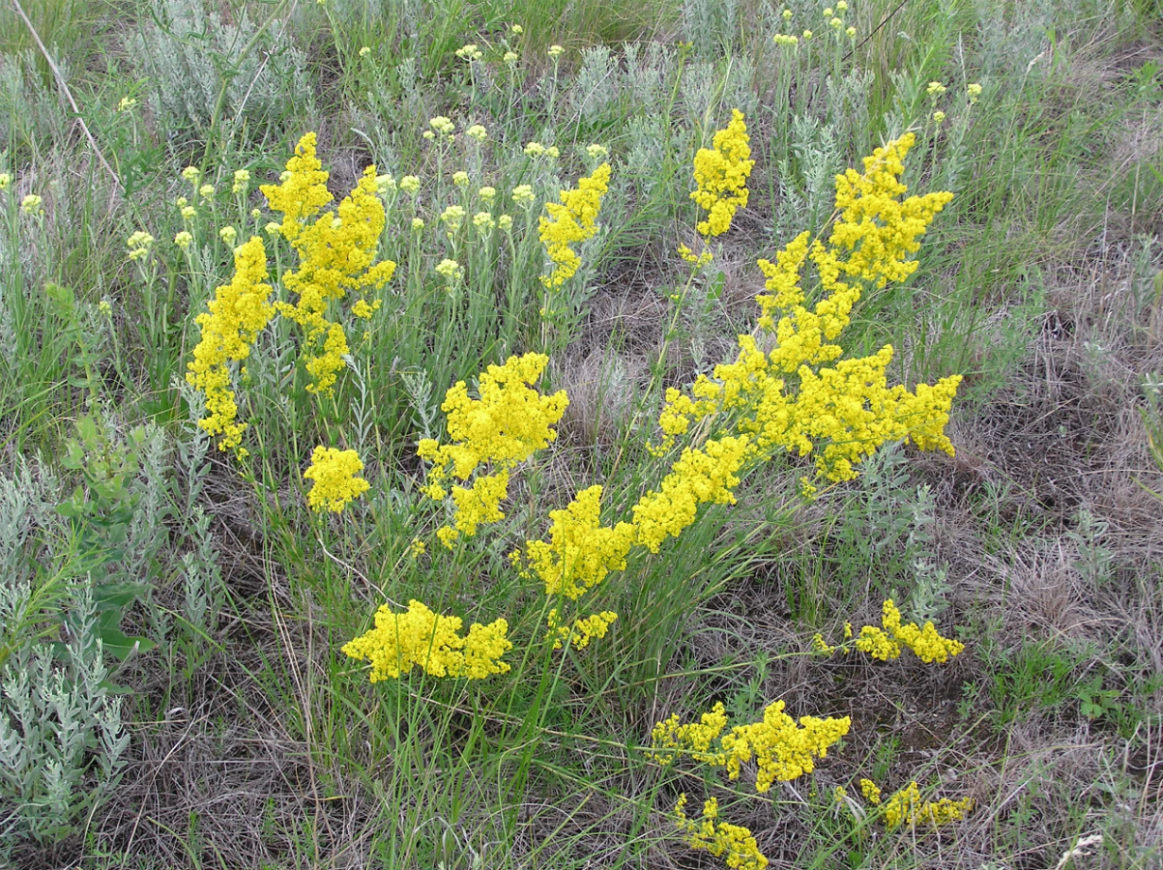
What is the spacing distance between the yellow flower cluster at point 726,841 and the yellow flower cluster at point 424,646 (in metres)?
0.51

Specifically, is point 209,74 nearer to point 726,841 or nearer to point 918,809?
point 726,841

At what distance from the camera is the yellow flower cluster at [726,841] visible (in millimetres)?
1930

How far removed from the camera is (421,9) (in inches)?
176

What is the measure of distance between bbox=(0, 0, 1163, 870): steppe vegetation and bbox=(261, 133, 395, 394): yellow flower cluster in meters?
0.01

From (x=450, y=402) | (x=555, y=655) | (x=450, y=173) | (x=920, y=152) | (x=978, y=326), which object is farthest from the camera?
(x=450, y=173)

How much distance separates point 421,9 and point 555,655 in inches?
132

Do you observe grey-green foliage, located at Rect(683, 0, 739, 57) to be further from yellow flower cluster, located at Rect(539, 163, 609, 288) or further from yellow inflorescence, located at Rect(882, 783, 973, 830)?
yellow inflorescence, located at Rect(882, 783, 973, 830)

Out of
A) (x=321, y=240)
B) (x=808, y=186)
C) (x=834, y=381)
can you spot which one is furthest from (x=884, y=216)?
(x=321, y=240)

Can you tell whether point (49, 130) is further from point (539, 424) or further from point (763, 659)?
point (763, 659)

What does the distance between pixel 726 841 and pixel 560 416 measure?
2.99ft

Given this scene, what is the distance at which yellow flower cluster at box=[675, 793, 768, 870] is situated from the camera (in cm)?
193

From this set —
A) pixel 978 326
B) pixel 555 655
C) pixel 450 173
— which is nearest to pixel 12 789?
pixel 555 655

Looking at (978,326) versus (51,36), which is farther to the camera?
(51,36)

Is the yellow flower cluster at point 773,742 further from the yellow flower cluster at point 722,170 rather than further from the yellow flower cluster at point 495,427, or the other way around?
the yellow flower cluster at point 722,170
